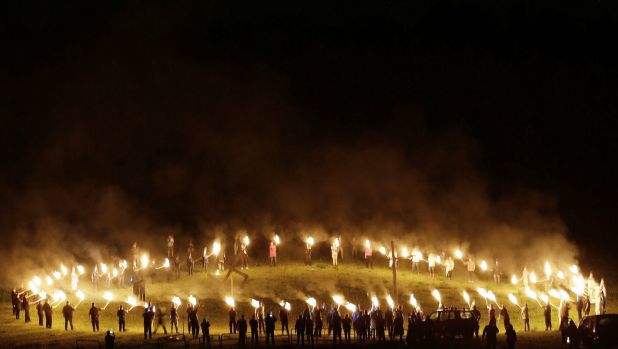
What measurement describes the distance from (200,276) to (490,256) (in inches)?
839

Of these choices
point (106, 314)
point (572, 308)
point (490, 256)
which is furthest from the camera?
point (490, 256)

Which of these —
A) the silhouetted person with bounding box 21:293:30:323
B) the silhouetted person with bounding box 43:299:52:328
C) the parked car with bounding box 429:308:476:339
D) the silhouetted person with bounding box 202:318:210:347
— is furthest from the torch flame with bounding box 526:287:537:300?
the silhouetted person with bounding box 21:293:30:323

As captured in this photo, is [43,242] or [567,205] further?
[567,205]

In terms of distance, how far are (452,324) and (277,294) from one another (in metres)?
10.8

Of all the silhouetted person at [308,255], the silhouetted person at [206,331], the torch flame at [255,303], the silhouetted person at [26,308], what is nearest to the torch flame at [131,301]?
the silhouetted person at [26,308]

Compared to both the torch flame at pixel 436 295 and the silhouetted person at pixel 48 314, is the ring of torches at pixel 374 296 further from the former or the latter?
the silhouetted person at pixel 48 314

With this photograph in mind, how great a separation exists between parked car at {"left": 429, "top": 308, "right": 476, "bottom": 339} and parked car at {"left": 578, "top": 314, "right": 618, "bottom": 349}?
4.41m

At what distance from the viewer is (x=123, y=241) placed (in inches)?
2239

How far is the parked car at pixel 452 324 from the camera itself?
25031 mm

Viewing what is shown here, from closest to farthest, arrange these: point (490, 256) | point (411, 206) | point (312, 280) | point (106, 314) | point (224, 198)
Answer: point (106, 314), point (312, 280), point (490, 256), point (411, 206), point (224, 198)

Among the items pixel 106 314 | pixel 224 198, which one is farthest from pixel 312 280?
pixel 224 198

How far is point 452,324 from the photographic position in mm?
25141

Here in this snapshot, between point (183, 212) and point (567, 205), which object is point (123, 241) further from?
point (567, 205)

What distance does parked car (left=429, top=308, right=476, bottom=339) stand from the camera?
82.1ft
